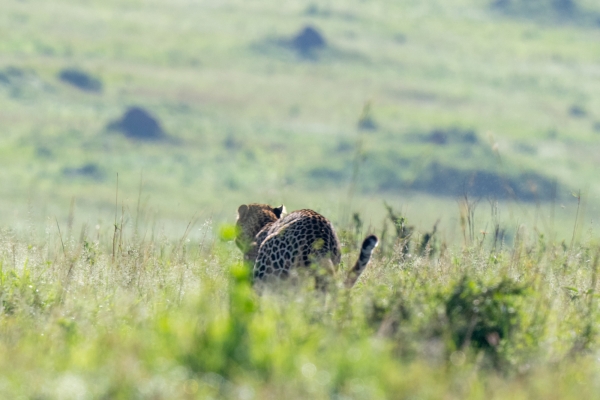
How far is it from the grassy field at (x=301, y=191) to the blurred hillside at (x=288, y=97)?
0.39m

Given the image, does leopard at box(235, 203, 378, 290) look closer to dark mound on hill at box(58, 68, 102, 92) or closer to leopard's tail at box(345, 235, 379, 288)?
leopard's tail at box(345, 235, 379, 288)

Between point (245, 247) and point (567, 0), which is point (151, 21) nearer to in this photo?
point (567, 0)

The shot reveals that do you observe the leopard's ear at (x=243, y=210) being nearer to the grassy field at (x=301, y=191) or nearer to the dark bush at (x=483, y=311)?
the grassy field at (x=301, y=191)

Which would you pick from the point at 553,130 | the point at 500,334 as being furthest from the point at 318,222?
the point at 553,130

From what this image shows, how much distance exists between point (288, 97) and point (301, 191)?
27.9 meters

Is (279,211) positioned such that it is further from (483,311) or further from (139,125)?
(139,125)

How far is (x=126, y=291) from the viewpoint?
351 inches

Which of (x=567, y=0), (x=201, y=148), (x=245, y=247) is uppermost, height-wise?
(x=567, y=0)

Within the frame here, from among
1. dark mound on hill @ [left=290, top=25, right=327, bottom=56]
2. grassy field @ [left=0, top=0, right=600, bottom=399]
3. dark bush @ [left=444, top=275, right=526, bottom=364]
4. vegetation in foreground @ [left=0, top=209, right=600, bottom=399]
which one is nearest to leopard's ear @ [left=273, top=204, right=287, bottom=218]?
grassy field @ [left=0, top=0, right=600, bottom=399]

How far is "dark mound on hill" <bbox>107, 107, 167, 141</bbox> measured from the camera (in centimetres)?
10988

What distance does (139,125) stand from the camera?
11025cm

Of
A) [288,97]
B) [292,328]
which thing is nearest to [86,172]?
[288,97]

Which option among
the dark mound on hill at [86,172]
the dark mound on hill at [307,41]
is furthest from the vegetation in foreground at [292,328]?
the dark mound on hill at [307,41]

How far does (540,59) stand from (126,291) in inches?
5403
